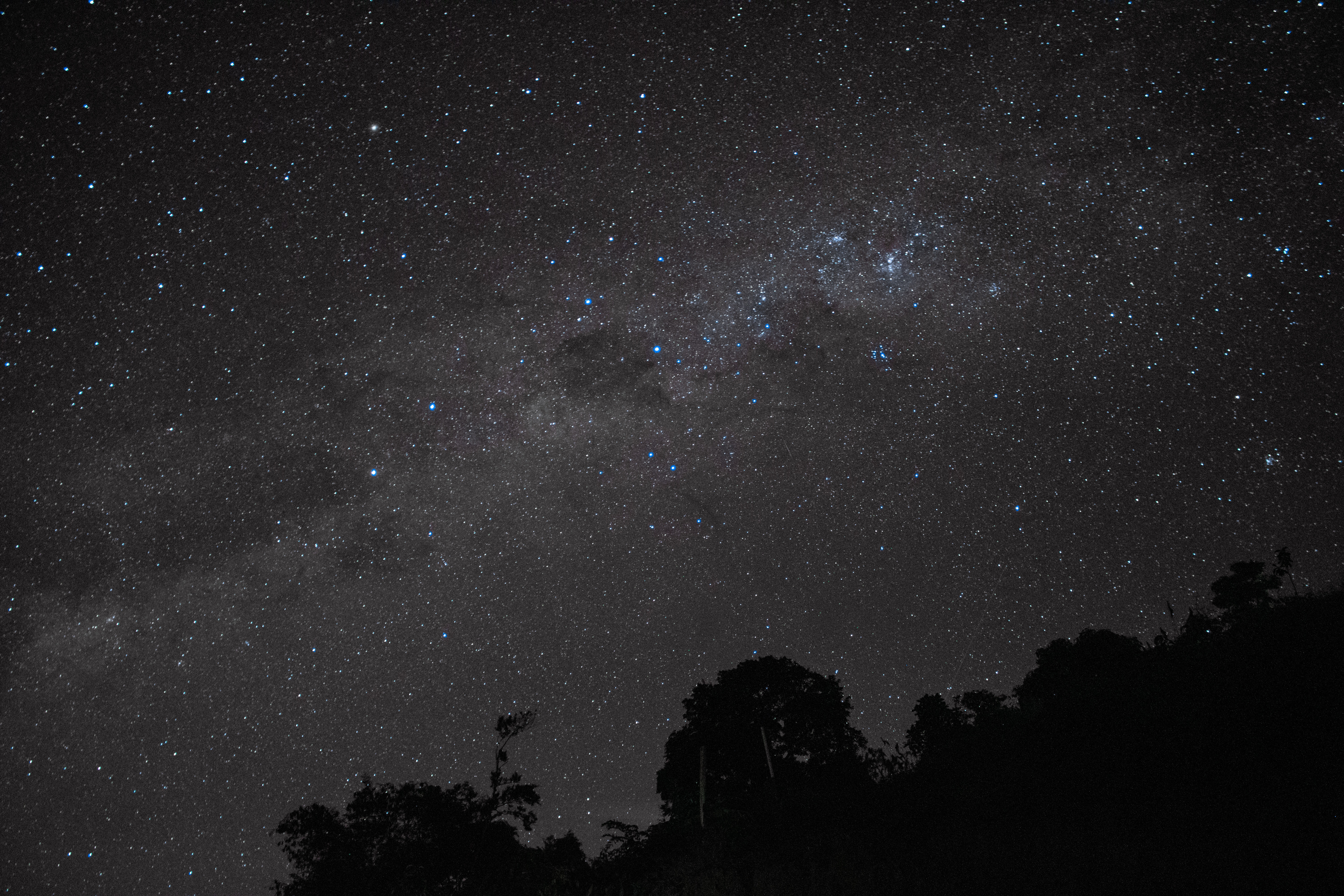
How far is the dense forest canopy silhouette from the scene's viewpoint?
7.79m

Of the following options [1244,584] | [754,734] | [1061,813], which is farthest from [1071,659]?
[1061,813]

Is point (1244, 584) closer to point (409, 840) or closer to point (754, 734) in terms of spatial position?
point (754, 734)

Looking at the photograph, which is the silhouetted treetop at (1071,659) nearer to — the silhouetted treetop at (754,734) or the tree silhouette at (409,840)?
the silhouetted treetop at (754,734)

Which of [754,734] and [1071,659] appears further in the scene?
[1071,659]

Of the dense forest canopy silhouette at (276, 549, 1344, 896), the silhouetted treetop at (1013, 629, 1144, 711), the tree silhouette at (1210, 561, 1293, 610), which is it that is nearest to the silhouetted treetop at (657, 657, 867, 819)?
the dense forest canopy silhouette at (276, 549, 1344, 896)

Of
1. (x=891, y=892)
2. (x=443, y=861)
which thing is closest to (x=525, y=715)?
(x=443, y=861)

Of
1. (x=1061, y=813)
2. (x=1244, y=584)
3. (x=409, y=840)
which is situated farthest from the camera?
(x=1244, y=584)

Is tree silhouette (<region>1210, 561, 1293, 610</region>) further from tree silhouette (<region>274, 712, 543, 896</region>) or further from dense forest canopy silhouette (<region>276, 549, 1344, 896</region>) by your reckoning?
tree silhouette (<region>274, 712, 543, 896</region>)

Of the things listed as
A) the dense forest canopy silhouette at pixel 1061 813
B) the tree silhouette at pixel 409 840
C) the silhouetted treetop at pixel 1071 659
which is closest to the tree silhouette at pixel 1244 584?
the silhouetted treetop at pixel 1071 659

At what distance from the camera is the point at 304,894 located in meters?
21.6

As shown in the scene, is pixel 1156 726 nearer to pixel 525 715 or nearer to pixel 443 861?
pixel 525 715

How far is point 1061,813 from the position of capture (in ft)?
31.5

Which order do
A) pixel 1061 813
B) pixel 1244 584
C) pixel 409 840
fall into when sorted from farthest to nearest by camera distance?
pixel 1244 584, pixel 409 840, pixel 1061 813

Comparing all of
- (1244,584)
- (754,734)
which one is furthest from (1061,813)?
(1244,584)
